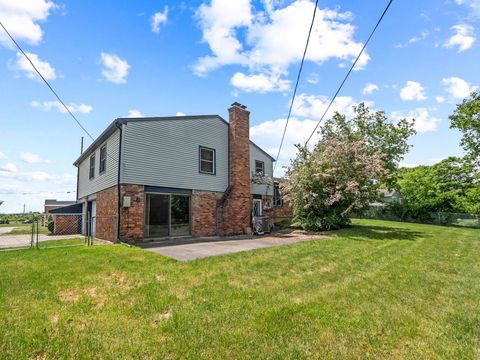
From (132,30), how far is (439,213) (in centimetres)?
2718

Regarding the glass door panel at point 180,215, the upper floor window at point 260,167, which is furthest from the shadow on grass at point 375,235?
the glass door panel at point 180,215

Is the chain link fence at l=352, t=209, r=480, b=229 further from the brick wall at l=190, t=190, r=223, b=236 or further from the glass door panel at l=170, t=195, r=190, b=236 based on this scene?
the glass door panel at l=170, t=195, r=190, b=236

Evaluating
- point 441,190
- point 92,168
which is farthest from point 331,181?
point 441,190

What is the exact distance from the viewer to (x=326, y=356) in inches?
106

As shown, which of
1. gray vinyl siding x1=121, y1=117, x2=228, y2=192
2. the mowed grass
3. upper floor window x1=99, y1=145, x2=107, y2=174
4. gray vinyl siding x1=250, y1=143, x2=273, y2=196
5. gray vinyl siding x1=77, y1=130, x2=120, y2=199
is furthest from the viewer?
gray vinyl siding x1=250, y1=143, x2=273, y2=196

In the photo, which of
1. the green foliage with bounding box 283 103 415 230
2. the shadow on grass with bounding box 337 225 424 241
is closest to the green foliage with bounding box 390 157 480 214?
the shadow on grass with bounding box 337 225 424 241

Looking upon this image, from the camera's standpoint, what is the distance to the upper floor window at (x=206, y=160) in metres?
12.8

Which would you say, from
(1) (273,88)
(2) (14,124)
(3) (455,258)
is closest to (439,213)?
(3) (455,258)

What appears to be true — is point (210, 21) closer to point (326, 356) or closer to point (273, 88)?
point (273, 88)

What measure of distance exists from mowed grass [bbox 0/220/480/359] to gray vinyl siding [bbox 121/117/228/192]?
4.76 metres

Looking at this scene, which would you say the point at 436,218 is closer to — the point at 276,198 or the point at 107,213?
the point at 276,198

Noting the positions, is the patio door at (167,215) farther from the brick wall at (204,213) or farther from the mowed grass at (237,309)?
→ the mowed grass at (237,309)

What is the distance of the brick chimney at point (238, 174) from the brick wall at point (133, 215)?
412cm

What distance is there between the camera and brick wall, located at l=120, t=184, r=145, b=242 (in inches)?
394
